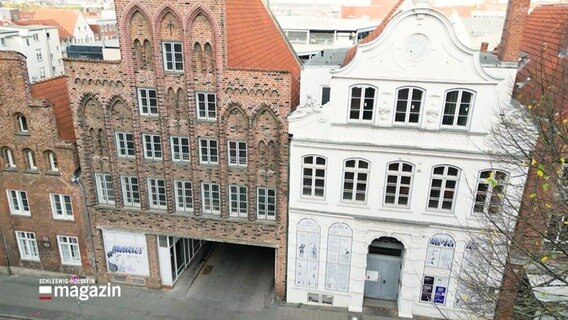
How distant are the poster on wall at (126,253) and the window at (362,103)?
535 inches

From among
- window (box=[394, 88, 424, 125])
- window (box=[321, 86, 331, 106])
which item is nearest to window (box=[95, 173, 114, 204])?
window (box=[321, 86, 331, 106])

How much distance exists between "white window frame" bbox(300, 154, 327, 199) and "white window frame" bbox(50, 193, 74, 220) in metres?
13.4

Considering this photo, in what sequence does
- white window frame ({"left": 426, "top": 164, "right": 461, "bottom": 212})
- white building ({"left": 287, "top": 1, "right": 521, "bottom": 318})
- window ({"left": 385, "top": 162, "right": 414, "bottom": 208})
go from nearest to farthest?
white building ({"left": 287, "top": 1, "right": 521, "bottom": 318}) → white window frame ({"left": 426, "top": 164, "right": 461, "bottom": 212}) → window ({"left": 385, "top": 162, "right": 414, "bottom": 208})

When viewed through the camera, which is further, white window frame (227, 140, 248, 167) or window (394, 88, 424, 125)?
white window frame (227, 140, 248, 167)

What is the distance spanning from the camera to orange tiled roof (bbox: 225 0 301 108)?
21688mm

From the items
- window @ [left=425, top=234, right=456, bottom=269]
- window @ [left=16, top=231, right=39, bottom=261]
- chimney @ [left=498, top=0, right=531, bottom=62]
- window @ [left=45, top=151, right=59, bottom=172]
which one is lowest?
window @ [left=16, top=231, right=39, bottom=261]

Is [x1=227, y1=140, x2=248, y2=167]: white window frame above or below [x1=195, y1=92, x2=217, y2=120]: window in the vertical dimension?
below

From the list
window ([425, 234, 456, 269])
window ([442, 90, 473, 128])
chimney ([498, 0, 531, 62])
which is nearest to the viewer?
window ([442, 90, 473, 128])

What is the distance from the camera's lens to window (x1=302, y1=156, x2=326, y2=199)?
777 inches

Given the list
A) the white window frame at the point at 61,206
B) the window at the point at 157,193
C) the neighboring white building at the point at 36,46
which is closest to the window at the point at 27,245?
the white window frame at the point at 61,206

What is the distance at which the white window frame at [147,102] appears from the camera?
66.2 feet

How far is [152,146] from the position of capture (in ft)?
69.1

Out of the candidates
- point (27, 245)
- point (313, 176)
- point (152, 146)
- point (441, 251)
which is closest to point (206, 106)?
point (152, 146)

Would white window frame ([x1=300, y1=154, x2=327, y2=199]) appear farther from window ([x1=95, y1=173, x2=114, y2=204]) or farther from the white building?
window ([x1=95, y1=173, x2=114, y2=204])
